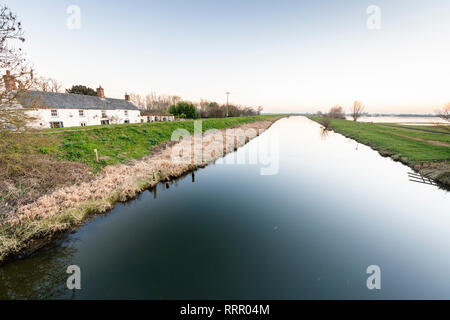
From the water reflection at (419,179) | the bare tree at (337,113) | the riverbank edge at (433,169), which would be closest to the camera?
the riverbank edge at (433,169)

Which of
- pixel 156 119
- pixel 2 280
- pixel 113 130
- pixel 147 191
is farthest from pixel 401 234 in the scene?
pixel 156 119

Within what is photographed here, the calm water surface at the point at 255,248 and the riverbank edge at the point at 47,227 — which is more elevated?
the riverbank edge at the point at 47,227

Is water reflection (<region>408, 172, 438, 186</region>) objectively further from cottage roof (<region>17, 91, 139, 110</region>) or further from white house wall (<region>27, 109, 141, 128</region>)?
cottage roof (<region>17, 91, 139, 110</region>)

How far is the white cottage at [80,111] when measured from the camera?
26.8 metres

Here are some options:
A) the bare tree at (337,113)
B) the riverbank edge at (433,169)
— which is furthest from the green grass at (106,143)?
the bare tree at (337,113)

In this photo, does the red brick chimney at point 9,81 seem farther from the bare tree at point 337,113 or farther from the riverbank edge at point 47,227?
the bare tree at point 337,113

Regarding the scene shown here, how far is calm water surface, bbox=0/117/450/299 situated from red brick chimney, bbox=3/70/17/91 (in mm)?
6964

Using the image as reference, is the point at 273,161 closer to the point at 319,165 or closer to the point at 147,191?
the point at 319,165

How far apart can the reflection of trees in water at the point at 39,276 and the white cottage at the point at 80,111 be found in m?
24.5

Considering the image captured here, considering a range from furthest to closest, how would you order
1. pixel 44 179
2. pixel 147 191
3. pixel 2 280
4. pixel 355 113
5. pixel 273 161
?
pixel 355 113 < pixel 273 161 < pixel 147 191 < pixel 44 179 < pixel 2 280

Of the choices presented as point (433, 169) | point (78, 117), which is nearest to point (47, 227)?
point (433, 169)

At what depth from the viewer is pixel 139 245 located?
6105 mm

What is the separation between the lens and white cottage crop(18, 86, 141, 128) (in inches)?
1055
